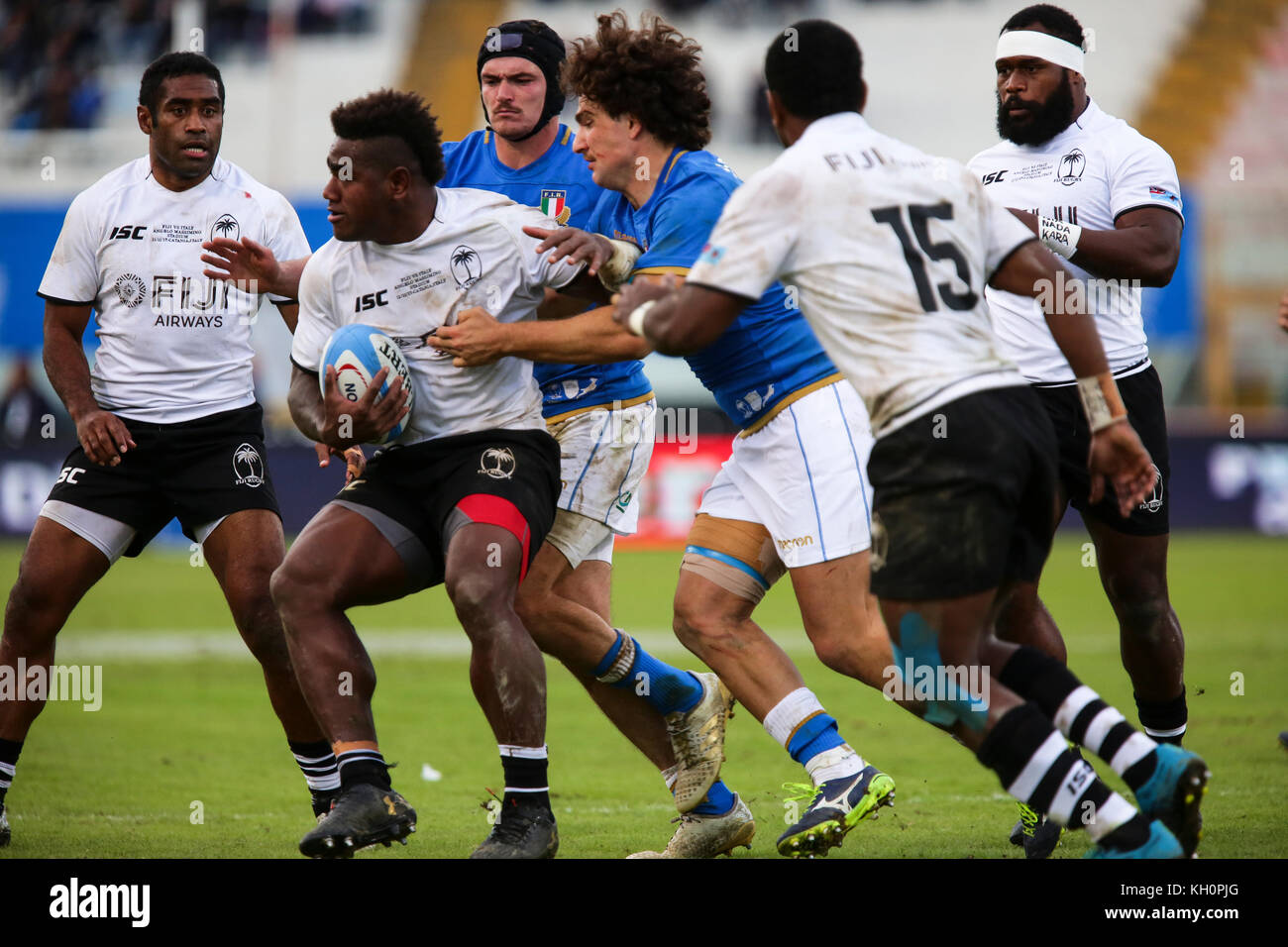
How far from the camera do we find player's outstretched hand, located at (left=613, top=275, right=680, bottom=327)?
4547mm

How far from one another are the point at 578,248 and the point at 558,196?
104 centimetres

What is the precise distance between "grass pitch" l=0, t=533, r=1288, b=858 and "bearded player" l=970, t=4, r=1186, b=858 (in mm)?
796

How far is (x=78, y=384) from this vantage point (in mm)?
6004

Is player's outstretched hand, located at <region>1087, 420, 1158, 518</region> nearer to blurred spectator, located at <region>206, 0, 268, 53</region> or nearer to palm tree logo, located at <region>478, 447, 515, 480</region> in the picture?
palm tree logo, located at <region>478, 447, 515, 480</region>

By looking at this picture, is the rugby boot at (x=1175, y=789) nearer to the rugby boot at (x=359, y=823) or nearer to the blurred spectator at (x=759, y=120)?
the rugby boot at (x=359, y=823)

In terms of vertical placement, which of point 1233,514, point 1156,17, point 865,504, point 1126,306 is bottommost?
point 1233,514

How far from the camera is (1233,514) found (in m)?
19.9

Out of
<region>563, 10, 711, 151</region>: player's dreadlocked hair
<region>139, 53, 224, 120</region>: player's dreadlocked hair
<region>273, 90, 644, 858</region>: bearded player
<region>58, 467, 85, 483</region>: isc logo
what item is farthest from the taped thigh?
<region>139, 53, 224, 120</region>: player's dreadlocked hair

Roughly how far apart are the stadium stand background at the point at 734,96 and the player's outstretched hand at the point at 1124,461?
→ 19686 mm

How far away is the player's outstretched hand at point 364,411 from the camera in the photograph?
16.2 ft
